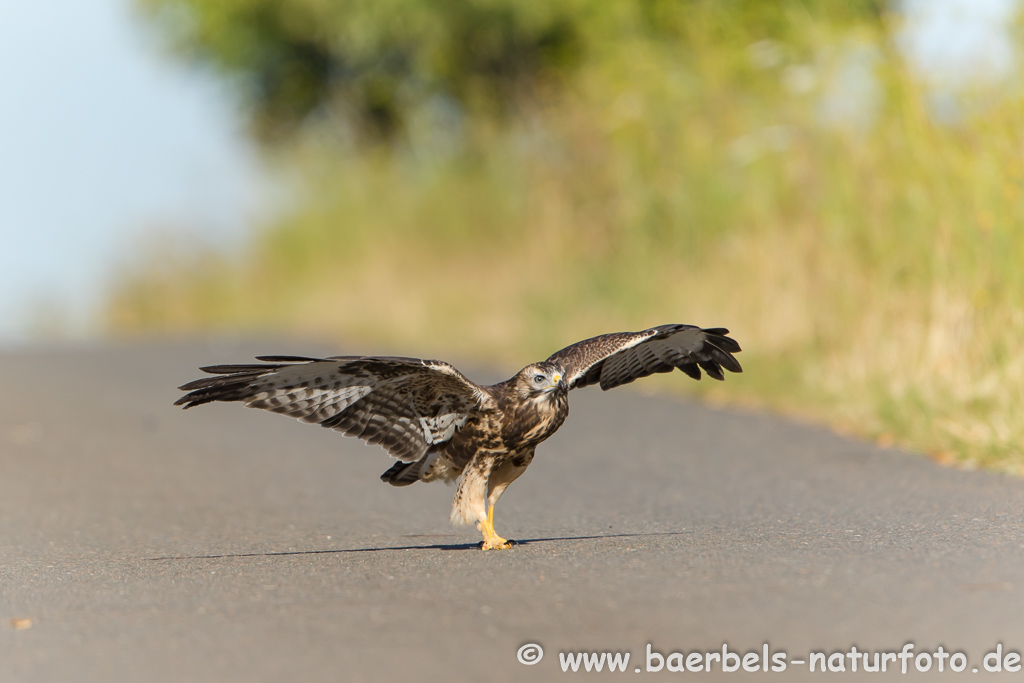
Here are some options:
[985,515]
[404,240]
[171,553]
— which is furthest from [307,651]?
[404,240]

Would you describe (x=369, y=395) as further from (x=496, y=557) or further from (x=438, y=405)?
(x=496, y=557)

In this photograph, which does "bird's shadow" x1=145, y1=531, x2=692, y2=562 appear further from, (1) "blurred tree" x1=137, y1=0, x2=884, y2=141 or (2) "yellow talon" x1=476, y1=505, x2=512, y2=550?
(1) "blurred tree" x1=137, y1=0, x2=884, y2=141

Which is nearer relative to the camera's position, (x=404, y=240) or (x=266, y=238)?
(x=404, y=240)

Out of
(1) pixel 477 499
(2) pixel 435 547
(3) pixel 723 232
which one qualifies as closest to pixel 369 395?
(1) pixel 477 499

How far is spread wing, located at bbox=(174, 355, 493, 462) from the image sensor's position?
15.4ft

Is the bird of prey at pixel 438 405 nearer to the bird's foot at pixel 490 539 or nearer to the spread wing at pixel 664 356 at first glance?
the bird's foot at pixel 490 539

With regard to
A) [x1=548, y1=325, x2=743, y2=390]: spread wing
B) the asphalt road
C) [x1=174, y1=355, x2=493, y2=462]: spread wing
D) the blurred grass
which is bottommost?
the asphalt road

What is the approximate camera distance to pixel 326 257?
1806 centimetres

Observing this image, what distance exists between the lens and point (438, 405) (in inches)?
198

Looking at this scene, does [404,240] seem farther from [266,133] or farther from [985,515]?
[985,515]

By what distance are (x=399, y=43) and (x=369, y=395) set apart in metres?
16.3

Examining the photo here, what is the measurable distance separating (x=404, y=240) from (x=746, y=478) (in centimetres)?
1047

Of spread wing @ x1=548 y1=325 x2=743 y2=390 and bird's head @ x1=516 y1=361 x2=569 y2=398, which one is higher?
spread wing @ x1=548 y1=325 x2=743 y2=390

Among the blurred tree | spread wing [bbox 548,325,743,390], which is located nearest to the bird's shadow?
spread wing [bbox 548,325,743,390]
